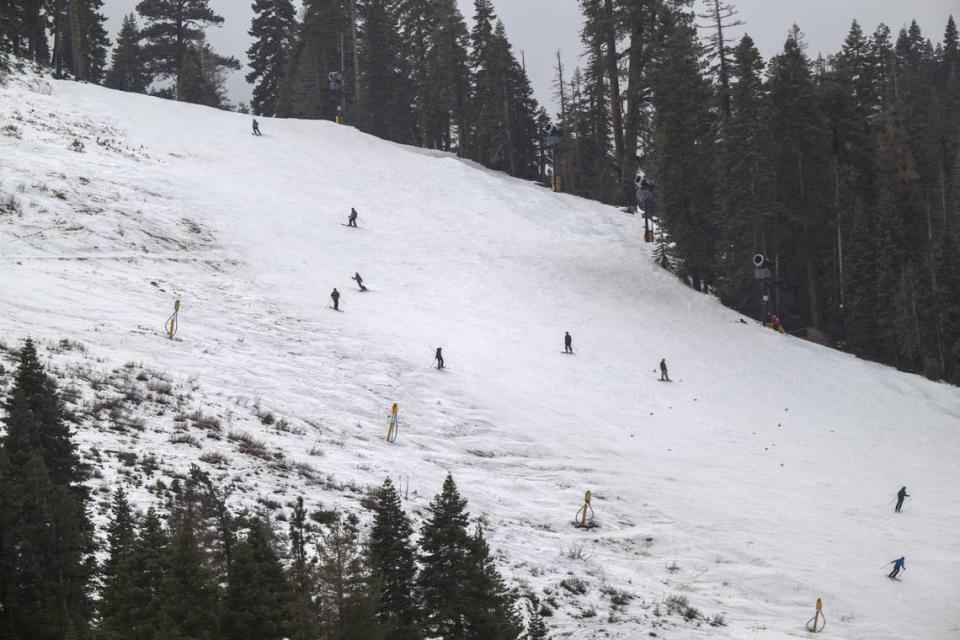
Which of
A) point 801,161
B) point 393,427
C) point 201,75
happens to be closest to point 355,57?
point 201,75

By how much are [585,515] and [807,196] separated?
1246 inches

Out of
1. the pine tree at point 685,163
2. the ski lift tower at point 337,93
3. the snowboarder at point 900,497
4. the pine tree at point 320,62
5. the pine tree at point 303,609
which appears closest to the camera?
the pine tree at point 303,609

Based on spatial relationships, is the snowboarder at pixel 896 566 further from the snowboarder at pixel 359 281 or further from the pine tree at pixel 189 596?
the snowboarder at pixel 359 281

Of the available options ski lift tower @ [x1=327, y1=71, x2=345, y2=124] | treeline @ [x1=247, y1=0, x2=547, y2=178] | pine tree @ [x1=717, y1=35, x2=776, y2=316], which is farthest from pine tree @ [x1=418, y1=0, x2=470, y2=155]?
pine tree @ [x1=717, y1=35, x2=776, y2=316]

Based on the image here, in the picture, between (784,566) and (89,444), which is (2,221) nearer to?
(89,444)

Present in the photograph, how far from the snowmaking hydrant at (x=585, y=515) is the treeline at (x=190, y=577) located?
758 centimetres

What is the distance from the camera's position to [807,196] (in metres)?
45.3

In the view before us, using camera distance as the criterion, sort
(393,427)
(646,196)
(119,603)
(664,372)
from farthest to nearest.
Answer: (646,196) < (664,372) < (393,427) < (119,603)

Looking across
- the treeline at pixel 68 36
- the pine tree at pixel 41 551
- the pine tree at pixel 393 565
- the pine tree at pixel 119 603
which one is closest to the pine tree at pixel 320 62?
the treeline at pixel 68 36

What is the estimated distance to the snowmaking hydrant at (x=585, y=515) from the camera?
20.1m

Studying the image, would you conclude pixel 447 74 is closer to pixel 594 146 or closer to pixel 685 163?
pixel 594 146

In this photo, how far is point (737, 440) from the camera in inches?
1113

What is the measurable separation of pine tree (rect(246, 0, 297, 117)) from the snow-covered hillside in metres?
32.0

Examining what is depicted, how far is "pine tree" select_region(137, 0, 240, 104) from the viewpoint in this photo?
69.8 m
